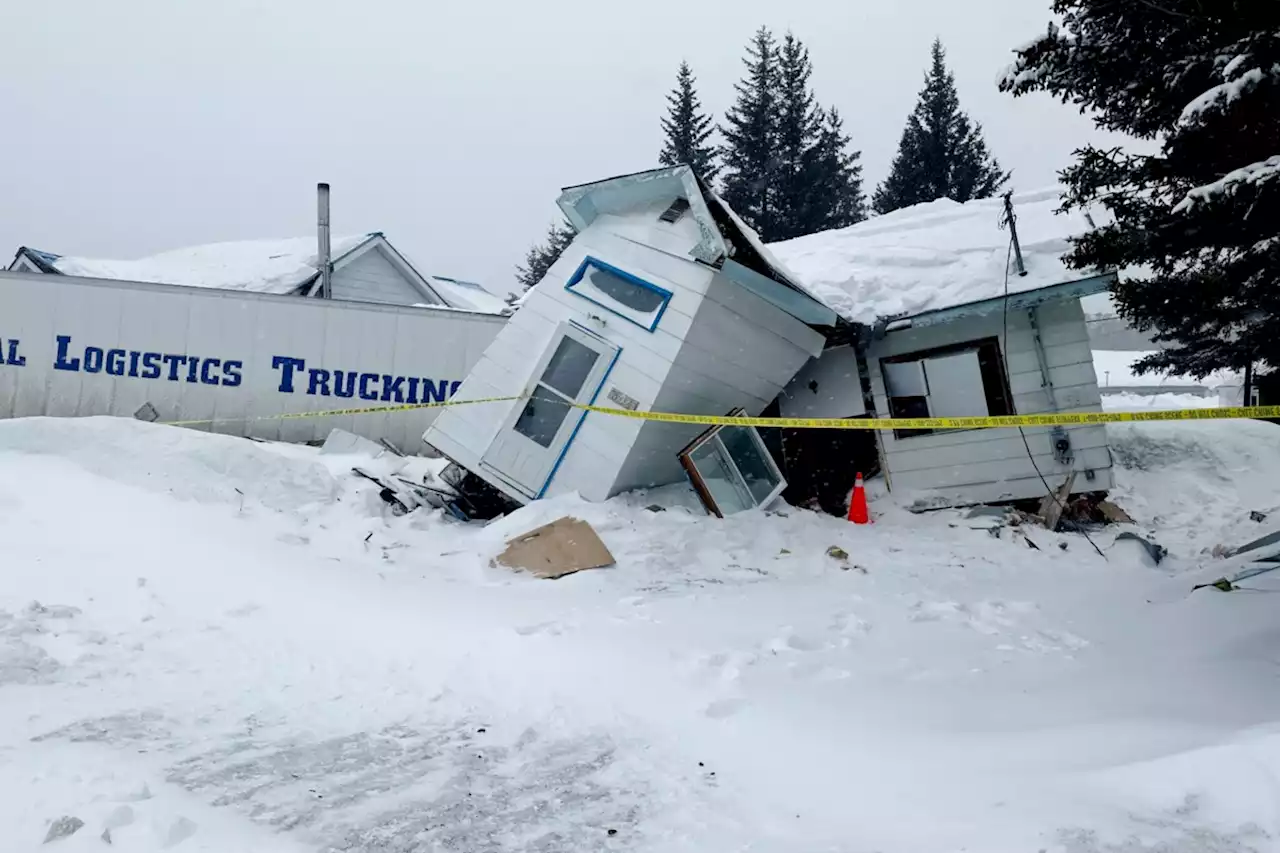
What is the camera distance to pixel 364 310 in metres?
13.1

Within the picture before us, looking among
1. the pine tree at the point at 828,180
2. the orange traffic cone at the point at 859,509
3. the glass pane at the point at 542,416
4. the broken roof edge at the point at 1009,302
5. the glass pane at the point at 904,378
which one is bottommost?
the orange traffic cone at the point at 859,509

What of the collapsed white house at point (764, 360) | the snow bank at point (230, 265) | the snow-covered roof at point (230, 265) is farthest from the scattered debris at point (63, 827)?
the snow-covered roof at point (230, 265)

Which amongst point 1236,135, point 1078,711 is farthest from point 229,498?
point 1236,135

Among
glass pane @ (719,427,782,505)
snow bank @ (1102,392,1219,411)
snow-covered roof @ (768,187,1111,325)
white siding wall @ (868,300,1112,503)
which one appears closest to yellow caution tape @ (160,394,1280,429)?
glass pane @ (719,427,782,505)

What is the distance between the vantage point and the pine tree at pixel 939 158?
3194 centimetres

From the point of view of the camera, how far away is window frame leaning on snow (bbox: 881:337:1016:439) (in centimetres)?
1034

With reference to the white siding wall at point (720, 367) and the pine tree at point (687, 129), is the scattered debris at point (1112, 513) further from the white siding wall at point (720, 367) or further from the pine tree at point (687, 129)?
the pine tree at point (687, 129)

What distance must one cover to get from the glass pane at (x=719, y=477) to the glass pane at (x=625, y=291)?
5.32ft

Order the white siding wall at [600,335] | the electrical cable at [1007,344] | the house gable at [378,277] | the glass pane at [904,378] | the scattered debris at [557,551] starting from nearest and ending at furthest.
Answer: the scattered debris at [557,551], the white siding wall at [600,335], the electrical cable at [1007,344], the glass pane at [904,378], the house gable at [378,277]

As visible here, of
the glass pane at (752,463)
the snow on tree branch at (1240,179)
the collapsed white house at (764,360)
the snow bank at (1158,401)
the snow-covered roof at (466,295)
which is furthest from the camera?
the snow-covered roof at (466,295)

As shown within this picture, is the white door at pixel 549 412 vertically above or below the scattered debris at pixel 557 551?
above

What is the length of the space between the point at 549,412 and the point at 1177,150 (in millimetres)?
6205

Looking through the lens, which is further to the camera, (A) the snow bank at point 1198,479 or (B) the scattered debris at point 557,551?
(A) the snow bank at point 1198,479

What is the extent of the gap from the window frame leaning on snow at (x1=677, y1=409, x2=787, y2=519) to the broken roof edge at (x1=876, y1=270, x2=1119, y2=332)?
227cm
